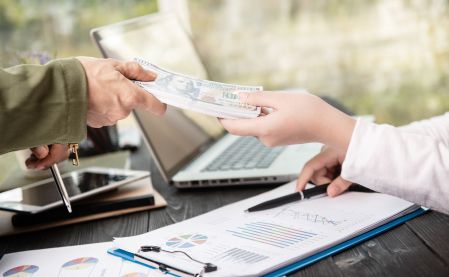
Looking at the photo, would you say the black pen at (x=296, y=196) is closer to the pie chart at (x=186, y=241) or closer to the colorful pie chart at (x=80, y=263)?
the pie chart at (x=186, y=241)

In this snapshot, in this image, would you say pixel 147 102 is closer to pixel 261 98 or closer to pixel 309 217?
pixel 261 98

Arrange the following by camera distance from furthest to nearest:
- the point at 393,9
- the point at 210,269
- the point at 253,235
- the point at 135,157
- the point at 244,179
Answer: the point at 393,9 < the point at 135,157 < the point at 244,179 < the point at 253,235 < the point at 210,269

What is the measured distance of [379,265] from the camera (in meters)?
0.50

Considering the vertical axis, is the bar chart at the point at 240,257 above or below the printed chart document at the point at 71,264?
above

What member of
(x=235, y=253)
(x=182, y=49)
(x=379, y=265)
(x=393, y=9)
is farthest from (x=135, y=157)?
(x=393, y=9)

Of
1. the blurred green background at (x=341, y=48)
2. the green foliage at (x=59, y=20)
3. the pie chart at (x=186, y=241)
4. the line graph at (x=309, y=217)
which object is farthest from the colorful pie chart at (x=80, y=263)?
the blurred green background at (x=341, y=48)

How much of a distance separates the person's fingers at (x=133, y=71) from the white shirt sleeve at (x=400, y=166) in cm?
37

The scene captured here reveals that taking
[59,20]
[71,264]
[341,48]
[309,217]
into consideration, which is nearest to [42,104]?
[71,264]

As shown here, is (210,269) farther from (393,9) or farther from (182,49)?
(393,9)

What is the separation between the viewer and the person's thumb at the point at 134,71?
0.64 m

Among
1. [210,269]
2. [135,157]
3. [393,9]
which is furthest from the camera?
[393,9]

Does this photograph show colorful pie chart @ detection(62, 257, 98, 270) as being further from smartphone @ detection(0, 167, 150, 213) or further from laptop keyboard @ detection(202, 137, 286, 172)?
laptop keyboard @ detection(202, 137, 286, 172)

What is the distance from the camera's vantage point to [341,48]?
→ 3.25 m

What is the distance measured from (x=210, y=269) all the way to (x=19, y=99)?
369 millimetres
